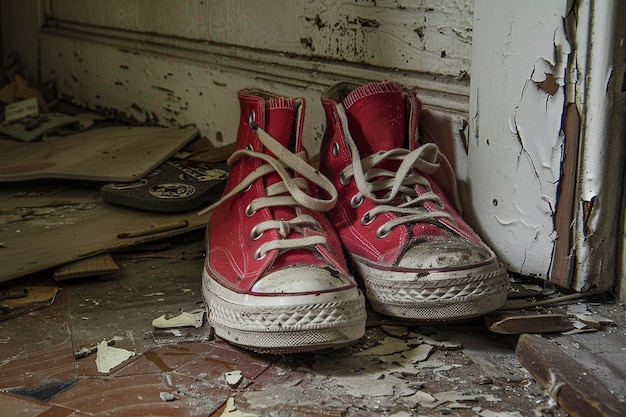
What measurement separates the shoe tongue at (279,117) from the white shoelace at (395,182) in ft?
0.27

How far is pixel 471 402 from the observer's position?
946 millimetres

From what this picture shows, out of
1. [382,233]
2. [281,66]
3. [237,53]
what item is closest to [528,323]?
[382,233]

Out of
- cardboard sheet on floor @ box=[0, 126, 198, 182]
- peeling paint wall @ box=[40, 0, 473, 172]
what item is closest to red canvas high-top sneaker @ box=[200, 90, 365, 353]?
peeling paint wall @ box=[40, 0, 473, 172]

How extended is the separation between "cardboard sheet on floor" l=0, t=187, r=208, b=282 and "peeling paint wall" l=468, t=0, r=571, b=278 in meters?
0.59

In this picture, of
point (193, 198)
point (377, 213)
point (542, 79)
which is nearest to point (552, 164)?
point (542, 79)

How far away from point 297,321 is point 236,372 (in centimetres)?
11

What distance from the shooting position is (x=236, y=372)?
102 cm

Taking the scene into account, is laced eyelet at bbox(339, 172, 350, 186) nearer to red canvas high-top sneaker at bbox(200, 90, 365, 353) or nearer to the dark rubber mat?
red canvas high-top sneaker at bbox(200, 90, 365, 353)

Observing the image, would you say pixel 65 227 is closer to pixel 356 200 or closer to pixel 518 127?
pixel 356 200

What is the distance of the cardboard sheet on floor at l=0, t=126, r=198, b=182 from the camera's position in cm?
179

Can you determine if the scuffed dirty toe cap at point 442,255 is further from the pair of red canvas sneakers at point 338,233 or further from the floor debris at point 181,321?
the floor debris at point 181,321

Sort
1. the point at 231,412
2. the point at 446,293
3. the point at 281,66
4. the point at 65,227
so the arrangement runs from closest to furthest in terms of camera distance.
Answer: the point at 231,412
the point at 446,293
the point at 65,227
the point at 281,66

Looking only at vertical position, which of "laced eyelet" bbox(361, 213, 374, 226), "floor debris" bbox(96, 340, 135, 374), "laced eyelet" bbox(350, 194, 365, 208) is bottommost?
"floor debris" bbox(96, 340, 135, 374)

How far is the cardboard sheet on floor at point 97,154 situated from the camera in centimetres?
179
